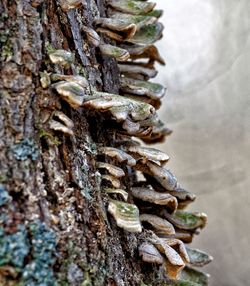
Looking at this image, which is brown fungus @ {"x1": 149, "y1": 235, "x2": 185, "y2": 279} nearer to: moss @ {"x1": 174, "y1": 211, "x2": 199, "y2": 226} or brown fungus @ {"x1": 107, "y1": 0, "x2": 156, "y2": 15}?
Answer: moss @ {"x1": 174, "y1": 211, "x2": 199, "y2": 226}

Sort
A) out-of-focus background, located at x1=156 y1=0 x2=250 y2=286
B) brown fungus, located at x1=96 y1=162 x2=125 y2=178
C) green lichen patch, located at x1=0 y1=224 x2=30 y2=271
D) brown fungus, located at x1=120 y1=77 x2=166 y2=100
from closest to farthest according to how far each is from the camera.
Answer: green lichen patch, located at x1=0 y1=224 x2=30 y2=271 → brown fungus, located at x1=96 y1=162 x2=125 y2=178 → brown fungus, located at x1=120 y1=77 x2=166 y2=100 → out-of-focus background, located at x1=156 y1=0 x2=250 y2=286

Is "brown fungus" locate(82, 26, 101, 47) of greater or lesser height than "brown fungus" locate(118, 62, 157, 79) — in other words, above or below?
below

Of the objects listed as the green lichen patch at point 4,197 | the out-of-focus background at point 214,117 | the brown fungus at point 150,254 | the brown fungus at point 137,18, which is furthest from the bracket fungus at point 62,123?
the out-of-focus background at point 214,117

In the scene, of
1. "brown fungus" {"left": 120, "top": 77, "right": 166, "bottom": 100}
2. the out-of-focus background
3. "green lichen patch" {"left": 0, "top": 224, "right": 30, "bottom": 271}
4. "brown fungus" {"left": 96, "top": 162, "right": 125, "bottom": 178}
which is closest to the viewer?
"green lichen patch" {"left": 0, "top": 224, "right": 30, "bottom": 271}

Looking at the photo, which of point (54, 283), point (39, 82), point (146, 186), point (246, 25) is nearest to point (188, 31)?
point (246, 25)

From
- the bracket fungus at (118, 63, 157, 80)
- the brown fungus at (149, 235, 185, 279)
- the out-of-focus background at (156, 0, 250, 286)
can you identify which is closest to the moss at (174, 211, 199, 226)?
the brown fungus at (149, 235, 185, 279)

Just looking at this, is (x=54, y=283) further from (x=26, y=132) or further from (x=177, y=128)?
(x=177, y=128)

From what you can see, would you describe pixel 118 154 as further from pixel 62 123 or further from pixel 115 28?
pixel 115 28
